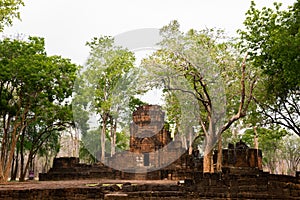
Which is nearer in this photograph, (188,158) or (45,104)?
(45,104)

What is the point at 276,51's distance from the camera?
16016 mm

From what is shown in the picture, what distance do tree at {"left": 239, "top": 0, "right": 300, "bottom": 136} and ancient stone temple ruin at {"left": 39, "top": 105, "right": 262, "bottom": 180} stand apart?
214 inches

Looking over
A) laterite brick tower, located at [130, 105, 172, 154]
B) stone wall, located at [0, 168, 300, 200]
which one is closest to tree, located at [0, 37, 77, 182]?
stone wall, located at [0, 168, 300, 200]

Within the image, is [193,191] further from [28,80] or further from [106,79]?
[106,79]

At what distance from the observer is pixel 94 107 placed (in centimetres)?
3578

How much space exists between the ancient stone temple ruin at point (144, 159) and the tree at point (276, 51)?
545 centimetres

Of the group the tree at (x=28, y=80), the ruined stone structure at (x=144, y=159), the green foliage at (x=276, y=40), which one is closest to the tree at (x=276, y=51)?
the green foliage at (x=276, y=40)

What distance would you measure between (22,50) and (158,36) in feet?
30.3

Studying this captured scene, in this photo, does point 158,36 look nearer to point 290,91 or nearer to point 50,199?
point 290,91

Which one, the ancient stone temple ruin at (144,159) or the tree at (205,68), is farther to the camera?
the ancient stone temple ruin at (144,159)

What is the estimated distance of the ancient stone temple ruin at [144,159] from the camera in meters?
27.7

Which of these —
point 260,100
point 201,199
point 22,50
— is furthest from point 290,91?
point 22,50

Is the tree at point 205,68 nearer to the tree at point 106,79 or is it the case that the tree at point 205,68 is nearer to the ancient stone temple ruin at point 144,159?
the ancient stone temple ruin at point 144,159

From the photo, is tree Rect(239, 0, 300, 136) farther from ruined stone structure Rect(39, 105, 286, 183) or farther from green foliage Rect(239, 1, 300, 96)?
ruined stone structure Rect(39, 105, 286, 183)
